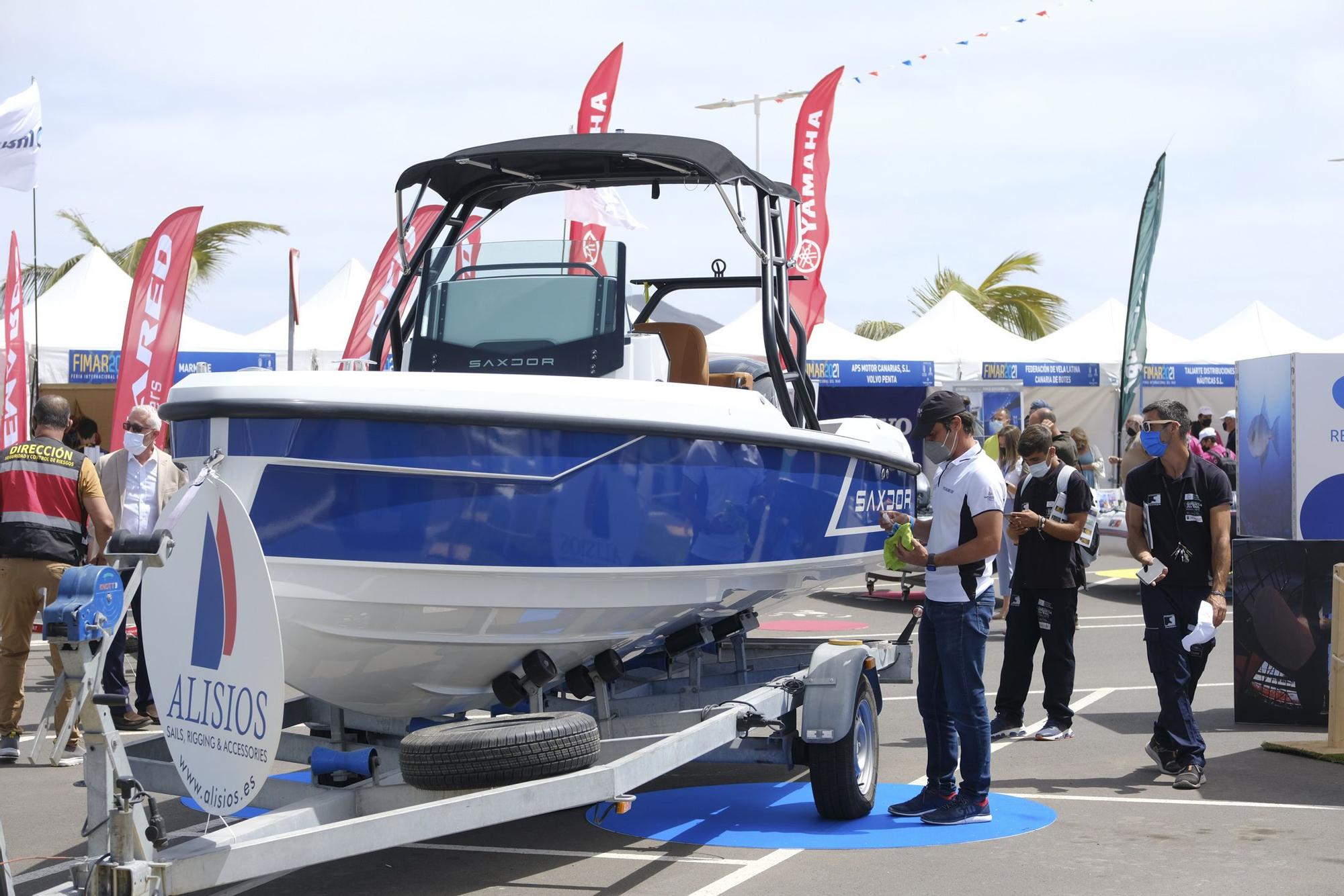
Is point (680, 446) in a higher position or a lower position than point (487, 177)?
lower

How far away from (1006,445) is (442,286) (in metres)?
6.88

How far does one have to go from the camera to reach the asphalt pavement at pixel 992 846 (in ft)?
16.4

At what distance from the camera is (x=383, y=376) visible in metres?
4.77

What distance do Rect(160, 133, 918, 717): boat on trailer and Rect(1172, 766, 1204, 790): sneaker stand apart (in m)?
1.77

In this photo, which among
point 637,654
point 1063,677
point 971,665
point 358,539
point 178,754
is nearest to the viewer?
point 178,754

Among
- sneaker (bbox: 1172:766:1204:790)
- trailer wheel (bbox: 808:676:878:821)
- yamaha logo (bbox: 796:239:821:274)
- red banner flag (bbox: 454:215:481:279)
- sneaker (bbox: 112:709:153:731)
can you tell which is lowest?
sneaker (bbox: 112:709:153:731)

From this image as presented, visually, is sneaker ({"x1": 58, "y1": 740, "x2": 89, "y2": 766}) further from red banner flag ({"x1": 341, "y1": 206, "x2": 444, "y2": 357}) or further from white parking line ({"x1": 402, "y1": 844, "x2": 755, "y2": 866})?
red banner flag ({"x1": 341, "y1": 206, "x2": 444, "y2": 357})

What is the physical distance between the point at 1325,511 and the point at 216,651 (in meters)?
6.34

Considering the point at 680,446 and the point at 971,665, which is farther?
the point at 971,665

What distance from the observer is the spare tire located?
430cm

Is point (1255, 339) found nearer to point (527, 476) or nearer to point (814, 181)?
point (814, 181)

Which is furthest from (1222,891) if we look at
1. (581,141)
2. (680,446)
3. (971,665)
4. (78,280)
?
(78,280)

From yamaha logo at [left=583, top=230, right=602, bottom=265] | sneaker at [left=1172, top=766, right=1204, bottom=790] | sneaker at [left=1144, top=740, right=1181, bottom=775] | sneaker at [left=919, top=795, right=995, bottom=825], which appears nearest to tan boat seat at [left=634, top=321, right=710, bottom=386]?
yamaha logo at [left=583, top=230, right=602, bottom=265]

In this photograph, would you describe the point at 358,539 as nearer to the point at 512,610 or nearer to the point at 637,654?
the point at 512,610
